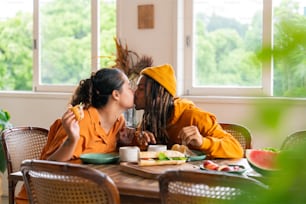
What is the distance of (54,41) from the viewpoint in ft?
15.4

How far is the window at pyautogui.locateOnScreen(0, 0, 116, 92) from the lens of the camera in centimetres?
446

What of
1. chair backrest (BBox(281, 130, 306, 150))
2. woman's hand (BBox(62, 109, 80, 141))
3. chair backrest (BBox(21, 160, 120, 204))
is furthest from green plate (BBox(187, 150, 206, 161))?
chair backrest (BBox(281, 130, 306, 150))

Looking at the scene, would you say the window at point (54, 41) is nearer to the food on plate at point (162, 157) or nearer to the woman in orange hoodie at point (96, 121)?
the woman in orange hoodie at point (96, 121)

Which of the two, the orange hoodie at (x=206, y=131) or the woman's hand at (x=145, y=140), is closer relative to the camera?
the orange hoodie at (x=206, y=131)

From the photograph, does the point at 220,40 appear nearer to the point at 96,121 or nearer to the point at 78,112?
the point at 96,121

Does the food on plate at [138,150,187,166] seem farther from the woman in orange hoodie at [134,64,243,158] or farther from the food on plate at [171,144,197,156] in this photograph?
the woman in orange hoodie at [134,64,243,158]

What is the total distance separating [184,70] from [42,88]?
4.52 ft

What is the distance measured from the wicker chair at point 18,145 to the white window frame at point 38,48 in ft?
5.19

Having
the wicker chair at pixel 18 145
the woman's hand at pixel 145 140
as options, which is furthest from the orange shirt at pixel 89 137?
the wicker chair at pixel 18 145

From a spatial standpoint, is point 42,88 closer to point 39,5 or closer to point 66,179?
point 39,5

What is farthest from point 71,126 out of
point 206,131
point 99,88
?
point 206,131

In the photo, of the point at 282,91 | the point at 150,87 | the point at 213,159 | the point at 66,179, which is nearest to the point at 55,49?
the point at 150,87

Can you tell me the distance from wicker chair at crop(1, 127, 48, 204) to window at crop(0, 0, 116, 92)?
151 cm

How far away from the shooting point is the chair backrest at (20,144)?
273 centimetres
